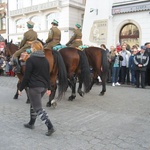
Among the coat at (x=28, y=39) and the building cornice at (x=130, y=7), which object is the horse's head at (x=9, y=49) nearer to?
the coat at (x=28, y=39)

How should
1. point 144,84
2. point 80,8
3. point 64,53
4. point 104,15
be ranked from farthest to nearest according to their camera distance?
point 80,8, point 104,15, point 144,84, point 64,53

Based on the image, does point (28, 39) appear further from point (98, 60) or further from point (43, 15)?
point (43, 15)

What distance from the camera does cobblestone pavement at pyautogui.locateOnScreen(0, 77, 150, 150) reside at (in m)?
4.22

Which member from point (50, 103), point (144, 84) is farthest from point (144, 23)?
point (50, 103)

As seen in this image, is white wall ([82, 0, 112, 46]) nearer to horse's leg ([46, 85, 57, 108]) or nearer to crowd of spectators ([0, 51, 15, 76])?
crowd of spectators ([0, 51, 15, 76])

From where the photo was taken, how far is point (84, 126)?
5211mm

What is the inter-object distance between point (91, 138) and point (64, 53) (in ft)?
12.1

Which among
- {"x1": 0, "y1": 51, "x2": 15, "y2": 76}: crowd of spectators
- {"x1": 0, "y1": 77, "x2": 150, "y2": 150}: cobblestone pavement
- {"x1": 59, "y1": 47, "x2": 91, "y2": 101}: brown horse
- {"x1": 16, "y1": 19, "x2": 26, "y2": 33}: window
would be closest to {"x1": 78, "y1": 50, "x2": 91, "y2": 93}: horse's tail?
{"x1": 59, "y1": 47, "x2": 91, "y2": 101}: brown horse

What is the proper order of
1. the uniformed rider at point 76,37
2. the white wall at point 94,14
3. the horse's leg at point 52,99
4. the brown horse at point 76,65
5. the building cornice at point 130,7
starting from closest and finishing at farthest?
the horse's leg at point 52,99 → the brown horse at point 76,65 → the uniformed rider at point 76,37 → the building cornice at point 130,7 → the white wall at point 94,14

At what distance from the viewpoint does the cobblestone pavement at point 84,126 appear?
166 inches

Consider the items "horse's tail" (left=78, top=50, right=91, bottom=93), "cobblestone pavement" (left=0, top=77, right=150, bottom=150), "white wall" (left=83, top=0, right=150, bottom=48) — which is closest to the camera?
"cobblestone pavement" (left=0, top=77, right=150, bottom=150)

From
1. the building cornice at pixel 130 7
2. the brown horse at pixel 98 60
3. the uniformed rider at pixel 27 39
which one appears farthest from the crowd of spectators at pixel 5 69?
the uniformed rider at pixel 27 39

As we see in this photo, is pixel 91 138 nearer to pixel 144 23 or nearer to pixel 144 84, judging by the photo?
pixel 144 84

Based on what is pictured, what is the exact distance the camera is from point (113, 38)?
19953mm
